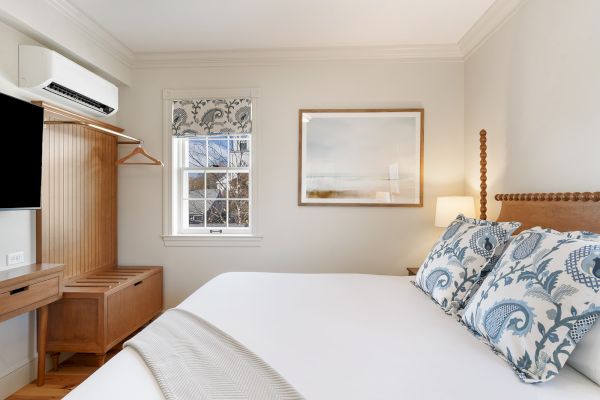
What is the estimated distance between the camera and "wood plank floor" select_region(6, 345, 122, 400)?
220 centimetres

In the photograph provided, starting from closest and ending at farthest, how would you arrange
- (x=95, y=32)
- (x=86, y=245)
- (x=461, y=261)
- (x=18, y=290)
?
1. (x=461, y=261)
2. (x=18, y=290)
3. (x=95, y=32)
4. (x=86, y=245)

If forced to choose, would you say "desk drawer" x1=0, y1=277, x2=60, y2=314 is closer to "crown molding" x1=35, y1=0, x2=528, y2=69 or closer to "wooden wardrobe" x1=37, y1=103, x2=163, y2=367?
"wooden wardrobe" x1=37, y1=103, x2=163, y2=367

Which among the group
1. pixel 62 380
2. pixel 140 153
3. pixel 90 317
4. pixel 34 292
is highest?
pixel 140 153

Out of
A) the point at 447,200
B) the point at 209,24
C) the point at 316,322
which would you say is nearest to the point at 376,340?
the point at 316,322

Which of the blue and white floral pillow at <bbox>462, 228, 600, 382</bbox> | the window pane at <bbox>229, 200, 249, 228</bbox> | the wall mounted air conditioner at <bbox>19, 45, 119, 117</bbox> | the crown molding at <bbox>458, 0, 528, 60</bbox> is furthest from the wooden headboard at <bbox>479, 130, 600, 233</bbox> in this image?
the wall mounted air conditioner at <bbox>19, 45, 119, 117</bbox>

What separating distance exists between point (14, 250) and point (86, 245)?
2.21 feet

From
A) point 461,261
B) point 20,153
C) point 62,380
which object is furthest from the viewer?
point 62,380

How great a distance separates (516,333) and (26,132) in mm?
2742

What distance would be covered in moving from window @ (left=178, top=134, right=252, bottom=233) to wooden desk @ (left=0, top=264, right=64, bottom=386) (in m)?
1.32

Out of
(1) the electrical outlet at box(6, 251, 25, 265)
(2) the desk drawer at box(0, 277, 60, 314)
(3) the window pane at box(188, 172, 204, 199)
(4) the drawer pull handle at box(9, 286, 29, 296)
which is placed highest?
(3) the window pane at box(188, 172, 204, 199)

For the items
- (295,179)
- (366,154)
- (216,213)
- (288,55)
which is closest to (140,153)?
(216,213)

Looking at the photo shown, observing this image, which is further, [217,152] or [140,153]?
[217,152]

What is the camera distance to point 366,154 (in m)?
3.20

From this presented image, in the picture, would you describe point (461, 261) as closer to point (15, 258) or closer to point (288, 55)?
point (288, 55)
